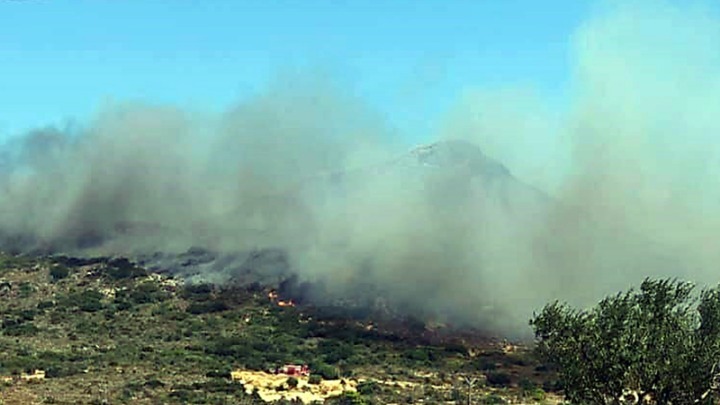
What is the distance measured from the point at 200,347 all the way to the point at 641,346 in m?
A: 69.1

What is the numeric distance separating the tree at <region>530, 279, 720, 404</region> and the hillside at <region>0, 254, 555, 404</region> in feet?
122

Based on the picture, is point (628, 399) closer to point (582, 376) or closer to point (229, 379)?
point (582, 376)

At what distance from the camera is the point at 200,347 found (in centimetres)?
9731

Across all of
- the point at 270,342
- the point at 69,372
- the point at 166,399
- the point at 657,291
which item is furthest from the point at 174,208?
the point at 657,291

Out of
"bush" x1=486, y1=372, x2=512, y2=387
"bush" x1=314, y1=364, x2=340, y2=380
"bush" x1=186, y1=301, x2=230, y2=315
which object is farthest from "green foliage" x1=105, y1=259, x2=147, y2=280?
"bush" x1=486, y1=372, x2=512, y2=387

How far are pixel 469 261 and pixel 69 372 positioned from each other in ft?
233

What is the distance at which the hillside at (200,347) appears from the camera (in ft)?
248

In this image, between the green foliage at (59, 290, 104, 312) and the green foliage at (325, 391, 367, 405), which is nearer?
the green foliage at (325, 391, 367, 405)

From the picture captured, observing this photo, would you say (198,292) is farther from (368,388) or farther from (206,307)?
(368,388)

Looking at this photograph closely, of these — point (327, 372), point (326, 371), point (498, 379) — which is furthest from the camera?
point (498, 379)

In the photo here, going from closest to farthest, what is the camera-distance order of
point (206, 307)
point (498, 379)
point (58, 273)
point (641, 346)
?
point (641, 346) < point (498, 379) < point (206, 307) < point (58, 273)

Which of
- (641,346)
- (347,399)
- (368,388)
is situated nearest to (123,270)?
(368,388)

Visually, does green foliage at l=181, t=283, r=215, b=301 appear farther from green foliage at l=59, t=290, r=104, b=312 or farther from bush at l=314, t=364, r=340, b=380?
bush at l=314, t=364, r=340, b=380

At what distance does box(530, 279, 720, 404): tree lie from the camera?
3422 cm
